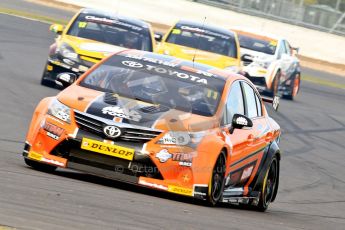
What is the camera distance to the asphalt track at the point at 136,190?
824 centimetres

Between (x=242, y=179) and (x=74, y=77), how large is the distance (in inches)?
79.6

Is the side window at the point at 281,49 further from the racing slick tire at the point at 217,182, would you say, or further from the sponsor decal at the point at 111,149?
the sponsor decal at the point at 111,149

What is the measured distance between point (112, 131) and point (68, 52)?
377 inches

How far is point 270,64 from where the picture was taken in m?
26.6

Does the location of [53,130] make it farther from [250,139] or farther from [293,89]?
[293,89]

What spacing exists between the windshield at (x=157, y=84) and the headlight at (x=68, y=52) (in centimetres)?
781

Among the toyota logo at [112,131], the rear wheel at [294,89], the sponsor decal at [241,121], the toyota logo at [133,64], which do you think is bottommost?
the rear wheel at [294,89]

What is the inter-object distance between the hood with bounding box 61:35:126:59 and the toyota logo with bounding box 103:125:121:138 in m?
9.20

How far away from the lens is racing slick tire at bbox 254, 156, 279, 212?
12.5 m

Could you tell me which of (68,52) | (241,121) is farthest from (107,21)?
(241,121)

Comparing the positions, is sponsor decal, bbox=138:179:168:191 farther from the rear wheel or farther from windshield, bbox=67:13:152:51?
the rear wheel

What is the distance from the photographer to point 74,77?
39.2 feet

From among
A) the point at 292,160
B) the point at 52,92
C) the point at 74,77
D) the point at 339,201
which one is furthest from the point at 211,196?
the point at 52,92

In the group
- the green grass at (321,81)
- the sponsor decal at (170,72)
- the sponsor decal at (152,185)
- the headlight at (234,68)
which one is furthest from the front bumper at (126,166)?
the green grass at (321,81)
